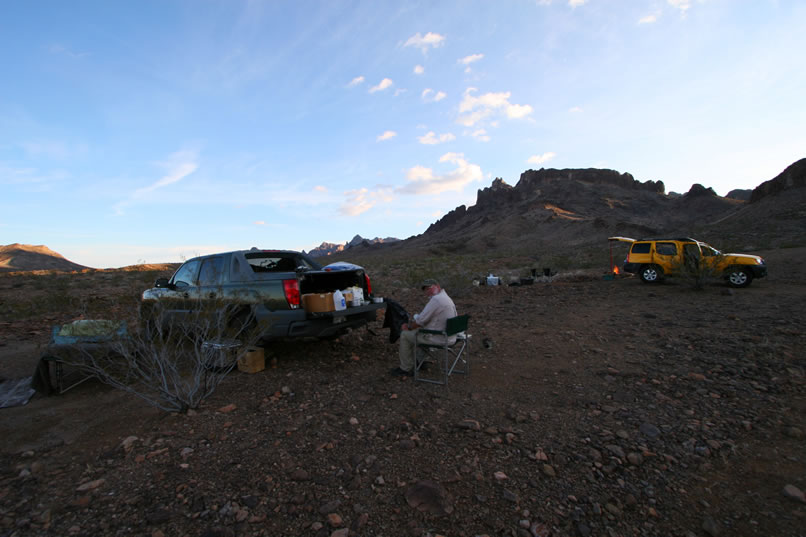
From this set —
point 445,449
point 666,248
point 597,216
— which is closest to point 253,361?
point 445,449

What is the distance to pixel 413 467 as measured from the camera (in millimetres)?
2832

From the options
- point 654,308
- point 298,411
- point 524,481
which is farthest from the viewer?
point 654,308

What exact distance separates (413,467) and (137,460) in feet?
7.06

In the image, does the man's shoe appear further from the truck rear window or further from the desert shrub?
the desert shrub

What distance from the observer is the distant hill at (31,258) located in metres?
66.2

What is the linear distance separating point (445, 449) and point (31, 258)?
98.6 metres

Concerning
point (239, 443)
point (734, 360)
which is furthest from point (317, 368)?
point (734, 360)

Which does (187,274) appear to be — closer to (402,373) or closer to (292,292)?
(292,292)

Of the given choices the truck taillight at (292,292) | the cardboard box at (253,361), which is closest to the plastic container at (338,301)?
the truck taillight at (292,292)

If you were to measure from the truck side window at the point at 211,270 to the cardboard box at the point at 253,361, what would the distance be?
1.16 meters

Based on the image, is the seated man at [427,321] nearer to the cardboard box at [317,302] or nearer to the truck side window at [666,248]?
the cardboard box at [317,302]

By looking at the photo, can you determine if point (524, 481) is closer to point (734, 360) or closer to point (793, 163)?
point (734, 360)

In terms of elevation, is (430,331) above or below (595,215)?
below

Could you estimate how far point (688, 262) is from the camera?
10.8 meters
